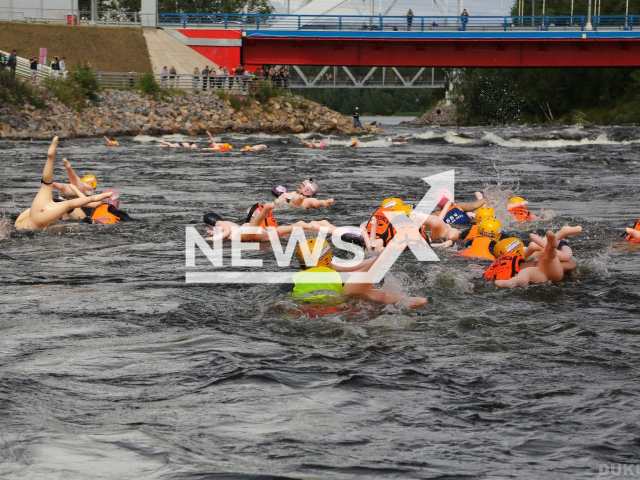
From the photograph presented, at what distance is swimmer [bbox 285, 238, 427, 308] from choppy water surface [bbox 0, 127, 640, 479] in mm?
185

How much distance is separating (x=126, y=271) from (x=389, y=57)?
161ft

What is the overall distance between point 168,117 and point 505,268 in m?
41.0

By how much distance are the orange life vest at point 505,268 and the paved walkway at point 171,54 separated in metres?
51.7

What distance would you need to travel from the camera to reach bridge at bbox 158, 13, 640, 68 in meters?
57.3

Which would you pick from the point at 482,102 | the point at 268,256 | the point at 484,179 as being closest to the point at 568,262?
the point at 268,256

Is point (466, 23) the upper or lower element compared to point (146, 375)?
upper

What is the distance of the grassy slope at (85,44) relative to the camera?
60.1m

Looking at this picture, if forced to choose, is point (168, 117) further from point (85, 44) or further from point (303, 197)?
point (303, 197)

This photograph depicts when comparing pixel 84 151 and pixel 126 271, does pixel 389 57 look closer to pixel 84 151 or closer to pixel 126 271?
pixel 84 151

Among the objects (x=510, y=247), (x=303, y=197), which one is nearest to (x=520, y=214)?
(x=303, y=197)

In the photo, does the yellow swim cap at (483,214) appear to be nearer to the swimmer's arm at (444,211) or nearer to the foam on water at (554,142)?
the swimmer's arm at (444,211)

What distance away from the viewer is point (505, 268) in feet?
36.7

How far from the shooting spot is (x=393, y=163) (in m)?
32.0

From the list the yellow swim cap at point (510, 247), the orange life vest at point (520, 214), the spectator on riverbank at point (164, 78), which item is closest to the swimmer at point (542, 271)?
the yellow swim cap at point (510, 247)
